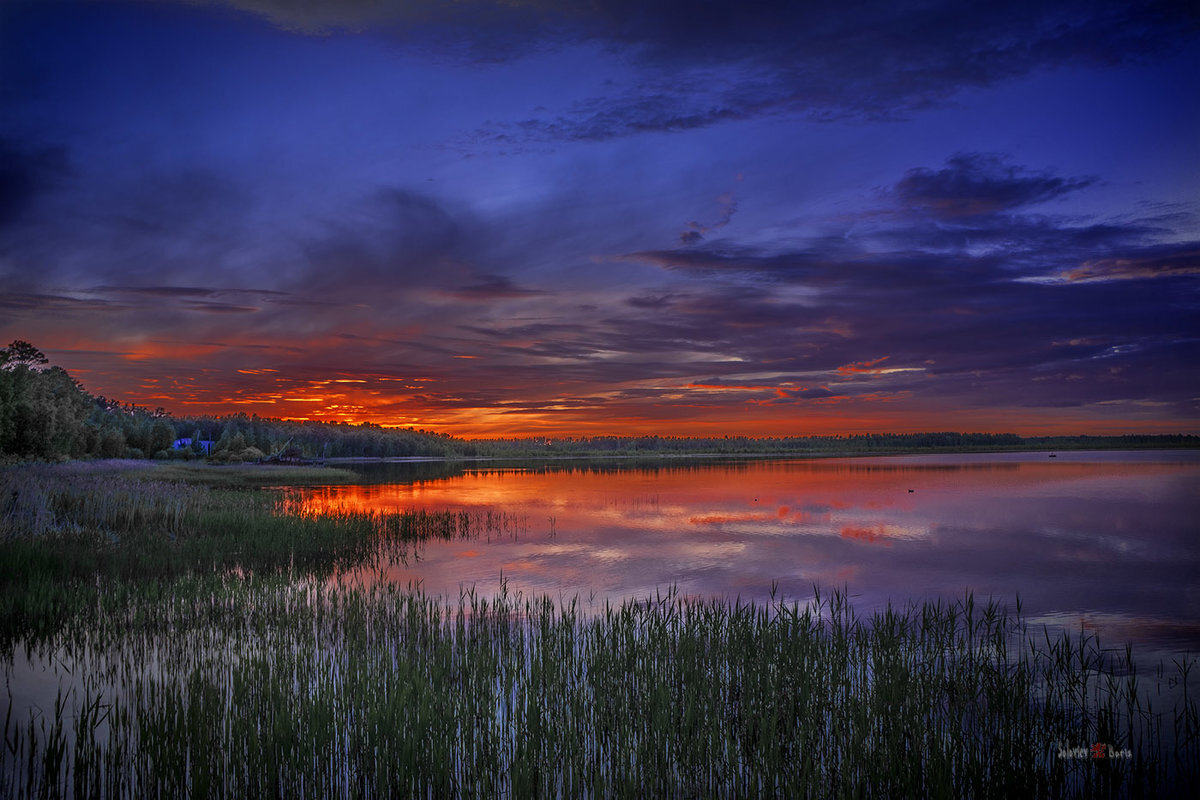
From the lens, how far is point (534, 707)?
717 centimetres

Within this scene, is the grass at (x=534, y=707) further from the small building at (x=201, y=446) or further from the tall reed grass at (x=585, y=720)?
the small building at (x=201, y=446)

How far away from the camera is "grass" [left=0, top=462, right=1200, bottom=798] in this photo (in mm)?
6398

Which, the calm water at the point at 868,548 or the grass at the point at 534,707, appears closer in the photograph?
the grass at the point at 534,707

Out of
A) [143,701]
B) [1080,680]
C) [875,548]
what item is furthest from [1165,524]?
[143,701]

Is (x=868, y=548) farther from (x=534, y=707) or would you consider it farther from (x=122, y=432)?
(x=122, y=432)

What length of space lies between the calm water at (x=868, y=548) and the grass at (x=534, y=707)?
3.26m

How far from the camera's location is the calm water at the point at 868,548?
1594cm

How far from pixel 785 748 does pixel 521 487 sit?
146ft

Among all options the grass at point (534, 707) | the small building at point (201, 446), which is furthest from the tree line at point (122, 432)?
the grass at point (534, 707)

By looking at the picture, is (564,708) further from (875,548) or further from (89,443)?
(89,443)

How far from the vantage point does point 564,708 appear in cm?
751

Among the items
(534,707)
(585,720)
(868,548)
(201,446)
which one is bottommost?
(868,548)

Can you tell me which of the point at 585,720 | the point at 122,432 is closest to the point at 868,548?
the point at 585,720

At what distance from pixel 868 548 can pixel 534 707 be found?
62.5ft
